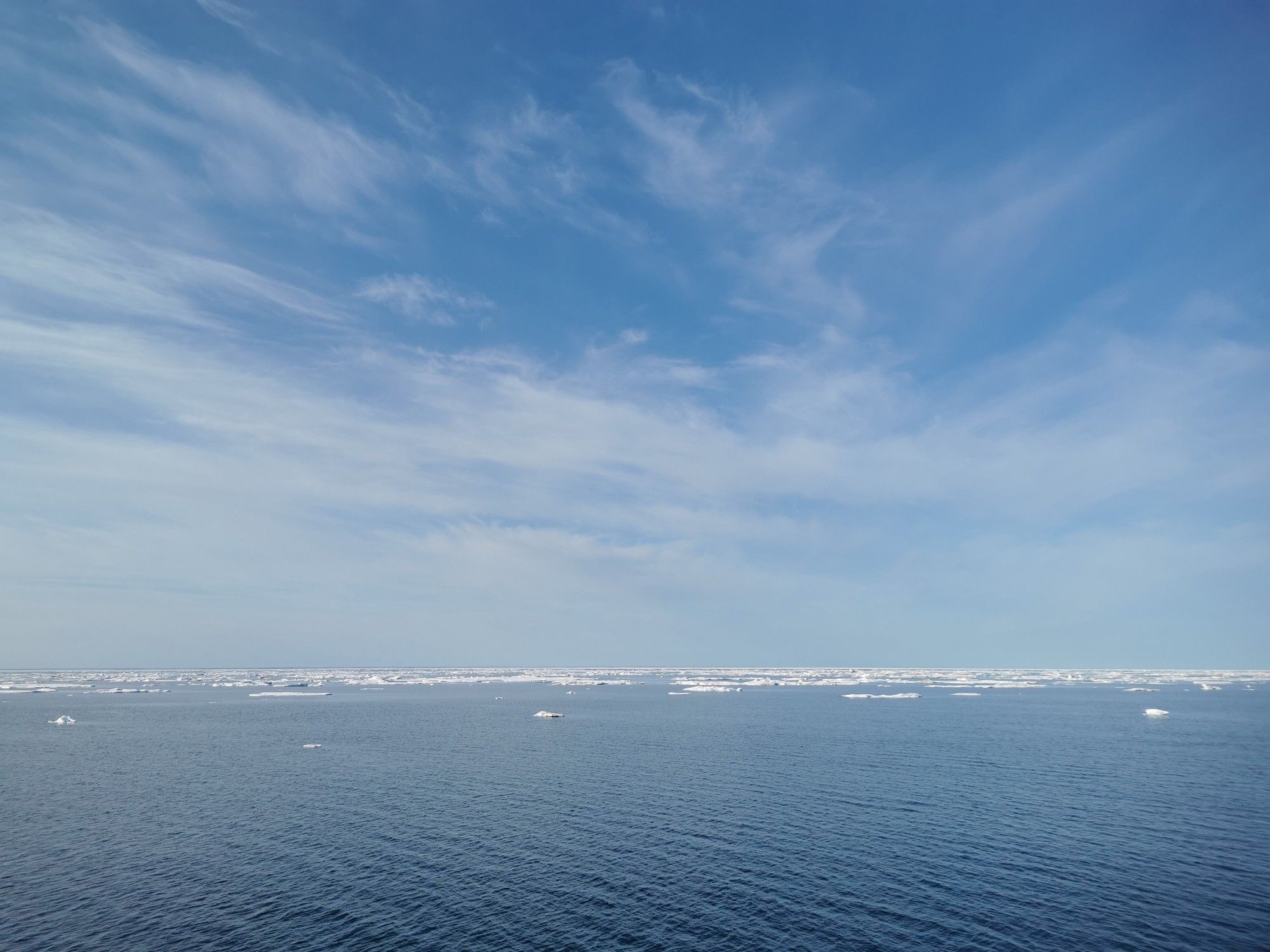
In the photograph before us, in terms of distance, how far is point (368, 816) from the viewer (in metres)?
58.4

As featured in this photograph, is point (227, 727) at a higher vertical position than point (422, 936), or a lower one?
higher

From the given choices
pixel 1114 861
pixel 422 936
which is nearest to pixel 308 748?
pixel 422 936

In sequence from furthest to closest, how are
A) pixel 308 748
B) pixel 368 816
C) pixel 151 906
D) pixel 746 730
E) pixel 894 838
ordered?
pixel 746 730, pixel 308 748, pixel 368 816, pixel 894 838, pixel 151 906

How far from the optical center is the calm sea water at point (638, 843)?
36000 millimetres

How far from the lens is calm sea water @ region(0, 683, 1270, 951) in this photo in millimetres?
36000

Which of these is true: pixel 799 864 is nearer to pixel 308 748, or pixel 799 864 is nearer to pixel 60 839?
pixel 60 839

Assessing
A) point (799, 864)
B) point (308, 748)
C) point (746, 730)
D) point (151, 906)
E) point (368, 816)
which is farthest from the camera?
point (746, 730)

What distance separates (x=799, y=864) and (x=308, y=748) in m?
77.6

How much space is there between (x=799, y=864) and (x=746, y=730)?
7439 cm

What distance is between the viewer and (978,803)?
6197cm

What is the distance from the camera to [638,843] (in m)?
50.7

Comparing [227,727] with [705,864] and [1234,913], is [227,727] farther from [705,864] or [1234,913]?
[1234,913]

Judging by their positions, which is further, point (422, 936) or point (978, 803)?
point (978, 803)

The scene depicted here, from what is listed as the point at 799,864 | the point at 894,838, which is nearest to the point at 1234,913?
the point at 894,838
